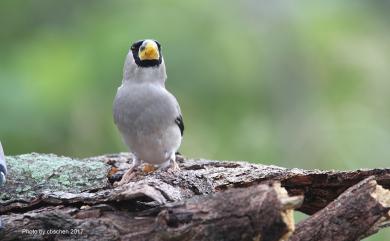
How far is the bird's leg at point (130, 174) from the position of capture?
4679mm

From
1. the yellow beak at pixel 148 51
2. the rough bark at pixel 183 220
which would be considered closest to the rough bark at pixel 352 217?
the rough bark at pixel 183 220

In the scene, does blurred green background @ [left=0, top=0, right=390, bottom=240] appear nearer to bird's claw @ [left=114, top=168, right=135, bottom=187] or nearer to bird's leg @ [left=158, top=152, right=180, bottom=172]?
bird's leg @ [left=158, top=152, right=180, bottom=172]

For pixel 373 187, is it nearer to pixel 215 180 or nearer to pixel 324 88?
pixel 215 180

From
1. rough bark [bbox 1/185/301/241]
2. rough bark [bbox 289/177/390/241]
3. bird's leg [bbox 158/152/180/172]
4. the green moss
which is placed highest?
bird's leg [bbox 158/152/180/172]

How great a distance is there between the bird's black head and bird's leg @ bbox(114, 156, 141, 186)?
0.65 metres

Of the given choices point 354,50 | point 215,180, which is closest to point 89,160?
point 215,180

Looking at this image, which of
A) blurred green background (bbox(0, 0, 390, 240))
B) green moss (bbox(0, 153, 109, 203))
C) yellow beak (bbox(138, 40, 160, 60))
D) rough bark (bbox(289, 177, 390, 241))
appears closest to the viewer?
rough bark (bbox(289, 177, 390, 241))

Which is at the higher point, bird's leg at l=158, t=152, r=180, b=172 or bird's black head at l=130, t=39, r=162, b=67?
bird's black head at l=130, t=39, r=162, b=67

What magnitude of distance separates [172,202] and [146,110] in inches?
61.3

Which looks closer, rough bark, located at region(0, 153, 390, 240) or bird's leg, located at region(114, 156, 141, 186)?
rough bark, located at region(0, 153, 390, 240)

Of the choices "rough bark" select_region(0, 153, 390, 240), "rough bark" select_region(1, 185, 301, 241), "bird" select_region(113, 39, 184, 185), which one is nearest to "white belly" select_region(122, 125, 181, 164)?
"bird" select_region(113, 39, 184, 185)

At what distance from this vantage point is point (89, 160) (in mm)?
5230

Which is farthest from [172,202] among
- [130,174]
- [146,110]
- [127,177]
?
[146,110]

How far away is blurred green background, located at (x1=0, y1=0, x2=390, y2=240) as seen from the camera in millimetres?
6914
